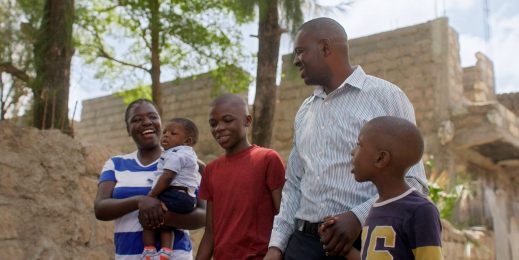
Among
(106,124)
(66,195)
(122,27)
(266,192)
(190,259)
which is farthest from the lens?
(106,124)

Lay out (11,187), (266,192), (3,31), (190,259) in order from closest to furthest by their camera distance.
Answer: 1. (266,192)
2. (190,259)
3. (11,187)
4. (3,31)

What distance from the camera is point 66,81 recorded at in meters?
4.94

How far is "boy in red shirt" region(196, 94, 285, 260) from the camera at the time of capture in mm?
2424

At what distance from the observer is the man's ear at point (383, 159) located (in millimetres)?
1880

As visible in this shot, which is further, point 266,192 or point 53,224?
point 53,224

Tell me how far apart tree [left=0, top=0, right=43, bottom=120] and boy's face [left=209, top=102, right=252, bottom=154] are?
2.32 m

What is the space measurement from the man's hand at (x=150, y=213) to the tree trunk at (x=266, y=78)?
9.75ft

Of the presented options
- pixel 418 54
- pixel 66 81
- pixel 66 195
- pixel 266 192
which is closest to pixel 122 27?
pixel 418 54

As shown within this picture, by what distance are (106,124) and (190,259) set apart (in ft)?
34.8

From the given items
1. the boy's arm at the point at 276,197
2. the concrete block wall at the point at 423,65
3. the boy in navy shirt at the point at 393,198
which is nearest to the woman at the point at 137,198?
the boy's arm at the point at 276,197

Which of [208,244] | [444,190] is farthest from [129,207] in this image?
[444,190]

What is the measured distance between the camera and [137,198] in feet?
8.97

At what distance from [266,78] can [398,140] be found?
385 centimetres

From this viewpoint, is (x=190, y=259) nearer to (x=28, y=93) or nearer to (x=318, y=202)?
(x=318, y=202)
